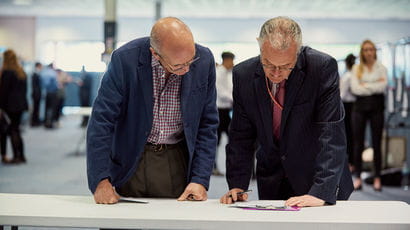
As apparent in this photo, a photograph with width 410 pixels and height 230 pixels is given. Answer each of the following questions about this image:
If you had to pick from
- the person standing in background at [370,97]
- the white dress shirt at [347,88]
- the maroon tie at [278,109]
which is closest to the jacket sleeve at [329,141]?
the maroon tie at [278,109]

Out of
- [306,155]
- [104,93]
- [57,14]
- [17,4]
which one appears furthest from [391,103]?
[57,14]

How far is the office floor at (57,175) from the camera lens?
5.58m

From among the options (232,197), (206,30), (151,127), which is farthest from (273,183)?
(206,30)

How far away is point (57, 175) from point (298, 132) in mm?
5155

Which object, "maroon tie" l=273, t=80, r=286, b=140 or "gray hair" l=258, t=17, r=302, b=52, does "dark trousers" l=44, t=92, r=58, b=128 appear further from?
"gray hair" l=258, t=17, r=302, b=52

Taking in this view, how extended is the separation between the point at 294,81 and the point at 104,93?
2.23 feet

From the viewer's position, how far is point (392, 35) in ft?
60.7

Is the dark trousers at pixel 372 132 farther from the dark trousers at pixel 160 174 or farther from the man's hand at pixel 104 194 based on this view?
the man's hand at pixel 104 194

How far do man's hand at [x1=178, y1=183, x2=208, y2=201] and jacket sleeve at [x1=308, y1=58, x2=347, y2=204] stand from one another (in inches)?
15.4

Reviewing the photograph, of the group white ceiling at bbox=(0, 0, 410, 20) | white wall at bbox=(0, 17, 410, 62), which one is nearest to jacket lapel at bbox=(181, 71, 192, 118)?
white ceiling at bbox=(0, 0, 410, 20)

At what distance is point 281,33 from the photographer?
1789 millimetres

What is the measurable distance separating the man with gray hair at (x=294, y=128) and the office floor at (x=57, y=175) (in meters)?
1.19

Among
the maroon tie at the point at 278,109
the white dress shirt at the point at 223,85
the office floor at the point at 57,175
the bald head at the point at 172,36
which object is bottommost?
the office floor at the point at 57,175

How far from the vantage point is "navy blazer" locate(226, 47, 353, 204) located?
1.98 metres
